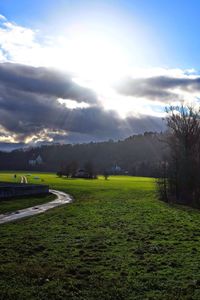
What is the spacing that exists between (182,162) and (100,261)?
43.9 metres

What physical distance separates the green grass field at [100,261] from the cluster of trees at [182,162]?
30.2 meters

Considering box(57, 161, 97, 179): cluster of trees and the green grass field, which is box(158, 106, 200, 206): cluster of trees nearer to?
the green grass field

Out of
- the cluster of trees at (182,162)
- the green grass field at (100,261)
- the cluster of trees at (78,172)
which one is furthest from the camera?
the cluster of trees at (78,172)

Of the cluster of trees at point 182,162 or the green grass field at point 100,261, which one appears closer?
the green grass field at point 100,261

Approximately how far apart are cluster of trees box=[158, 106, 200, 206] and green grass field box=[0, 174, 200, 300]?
30248 mm

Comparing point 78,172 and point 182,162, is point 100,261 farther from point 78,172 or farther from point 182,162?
point 78,172

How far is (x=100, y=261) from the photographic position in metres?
16.4

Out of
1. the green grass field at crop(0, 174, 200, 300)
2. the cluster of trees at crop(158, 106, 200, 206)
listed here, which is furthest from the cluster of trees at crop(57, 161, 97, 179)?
the green grass field at crop(0, 174, 200, 300)

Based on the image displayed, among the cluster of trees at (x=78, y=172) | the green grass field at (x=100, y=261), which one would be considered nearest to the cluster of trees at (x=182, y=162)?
the green grass field at (x=100, y=261)

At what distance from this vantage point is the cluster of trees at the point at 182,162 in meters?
58.2

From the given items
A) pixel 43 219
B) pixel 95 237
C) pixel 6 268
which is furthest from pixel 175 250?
pixel 43 219

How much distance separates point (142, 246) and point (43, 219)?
14.0 m

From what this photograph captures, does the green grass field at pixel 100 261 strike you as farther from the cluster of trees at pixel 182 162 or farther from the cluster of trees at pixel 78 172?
the cluster of trees at pixel 78 172

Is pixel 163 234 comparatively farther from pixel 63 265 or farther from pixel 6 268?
pixel 6 268
